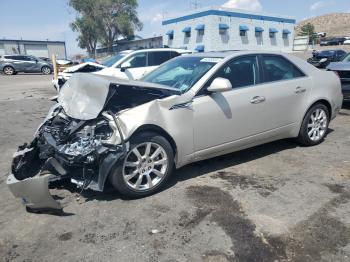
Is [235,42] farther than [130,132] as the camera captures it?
Yes

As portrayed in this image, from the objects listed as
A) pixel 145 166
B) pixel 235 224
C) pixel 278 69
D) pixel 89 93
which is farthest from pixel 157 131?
pixel 278 69

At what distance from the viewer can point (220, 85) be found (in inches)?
168

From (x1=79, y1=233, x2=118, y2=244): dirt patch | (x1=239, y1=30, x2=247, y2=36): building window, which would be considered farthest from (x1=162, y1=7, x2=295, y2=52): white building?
(x1=79, y1=233, x2=118, y2=244): dirt patch

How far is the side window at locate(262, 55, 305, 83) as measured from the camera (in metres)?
5.13

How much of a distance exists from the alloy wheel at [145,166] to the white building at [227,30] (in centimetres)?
3423

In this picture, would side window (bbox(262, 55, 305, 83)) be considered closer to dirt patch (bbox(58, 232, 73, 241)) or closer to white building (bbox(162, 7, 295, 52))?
dirt patch (bbox(58, 232, 73, 241))

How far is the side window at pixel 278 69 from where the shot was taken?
16.8ft

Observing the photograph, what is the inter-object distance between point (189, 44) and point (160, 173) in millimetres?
38704

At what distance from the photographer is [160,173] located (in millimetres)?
4145

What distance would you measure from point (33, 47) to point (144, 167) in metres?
75.6

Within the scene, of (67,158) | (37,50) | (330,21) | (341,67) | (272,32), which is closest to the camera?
(67,158)

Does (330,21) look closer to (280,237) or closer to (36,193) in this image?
(280,237)

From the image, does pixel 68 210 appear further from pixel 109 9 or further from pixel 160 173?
pixel 109 9

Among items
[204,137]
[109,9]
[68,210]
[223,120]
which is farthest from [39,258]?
[109,9]
